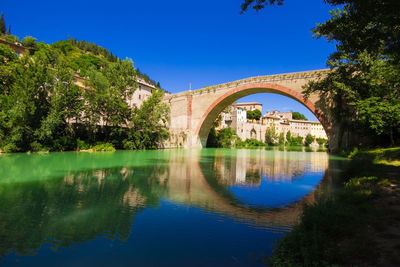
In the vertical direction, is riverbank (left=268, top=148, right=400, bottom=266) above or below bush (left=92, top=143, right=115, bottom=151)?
below

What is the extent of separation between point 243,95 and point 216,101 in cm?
348

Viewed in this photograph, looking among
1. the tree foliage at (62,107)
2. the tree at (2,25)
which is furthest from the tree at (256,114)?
the tree at (2,25)

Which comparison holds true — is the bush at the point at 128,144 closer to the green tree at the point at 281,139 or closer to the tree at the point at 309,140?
the green tree at the point at 281,139

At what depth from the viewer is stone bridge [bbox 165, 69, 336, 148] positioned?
75.8 feet

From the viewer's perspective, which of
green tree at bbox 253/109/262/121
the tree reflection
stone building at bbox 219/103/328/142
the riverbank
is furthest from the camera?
green tree at bbox 253/109/262/121

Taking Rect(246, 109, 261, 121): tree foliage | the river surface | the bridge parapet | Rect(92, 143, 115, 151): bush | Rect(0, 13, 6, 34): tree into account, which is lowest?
the river surface

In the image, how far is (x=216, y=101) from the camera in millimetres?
31734

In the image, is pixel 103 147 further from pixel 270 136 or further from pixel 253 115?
pixel 253 115

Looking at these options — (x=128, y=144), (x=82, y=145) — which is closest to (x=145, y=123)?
(x=128, y=144)

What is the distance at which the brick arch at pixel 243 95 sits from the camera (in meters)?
22.8

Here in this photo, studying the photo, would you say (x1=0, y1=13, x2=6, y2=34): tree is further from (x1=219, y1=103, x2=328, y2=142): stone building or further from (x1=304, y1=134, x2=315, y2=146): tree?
(x1=304, y1=134, x2=315, y2=146): tree

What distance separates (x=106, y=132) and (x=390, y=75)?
2294 cm

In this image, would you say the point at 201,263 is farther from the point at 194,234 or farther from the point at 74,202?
the point at 74,202

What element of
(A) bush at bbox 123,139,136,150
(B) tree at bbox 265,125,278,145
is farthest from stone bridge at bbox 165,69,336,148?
(B) tree at bbox 265,125,278,145
